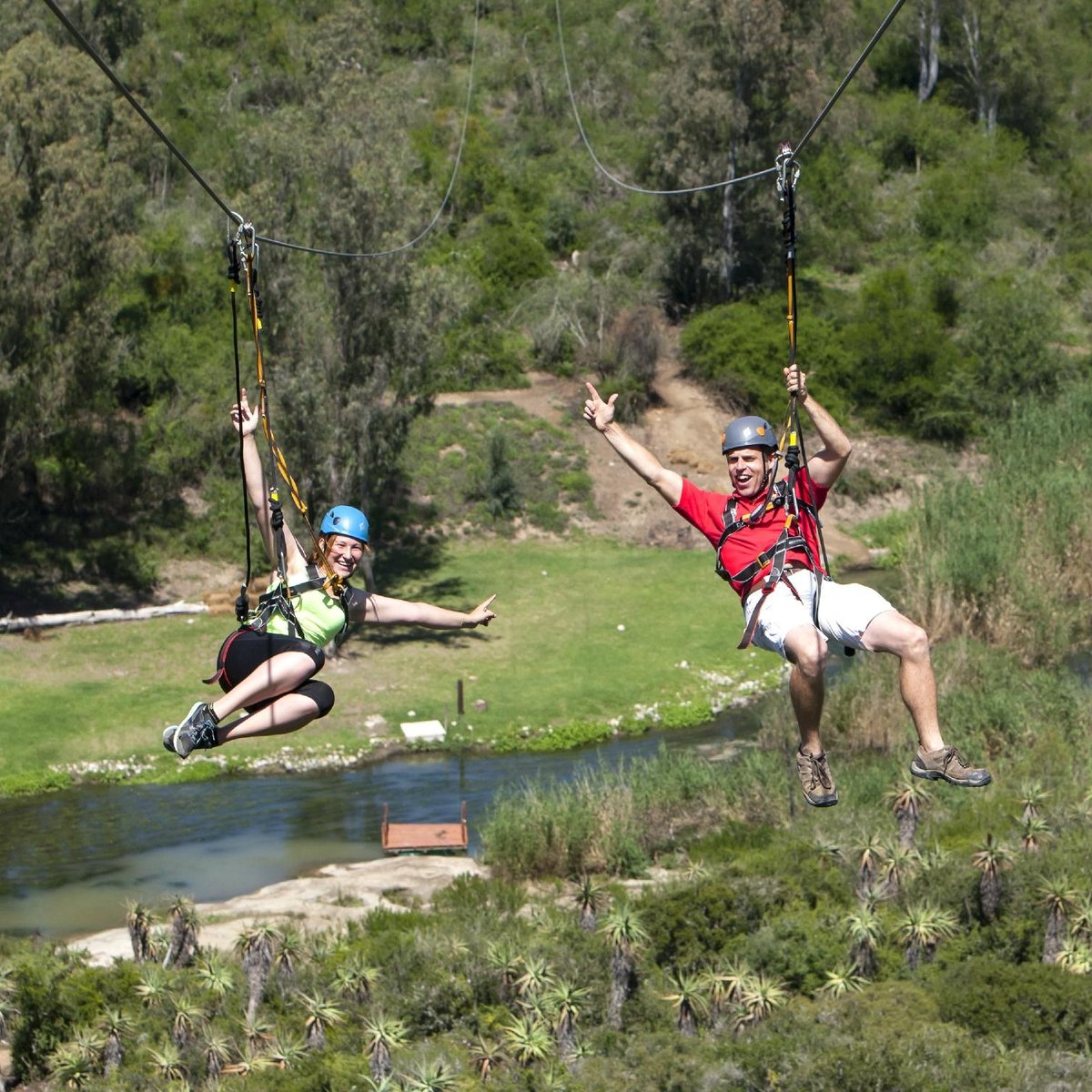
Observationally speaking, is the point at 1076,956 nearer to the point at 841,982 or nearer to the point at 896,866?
the point at 896,866

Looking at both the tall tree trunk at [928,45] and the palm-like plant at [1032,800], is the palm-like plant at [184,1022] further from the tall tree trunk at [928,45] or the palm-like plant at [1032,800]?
the tall tree trunk at [928,45]

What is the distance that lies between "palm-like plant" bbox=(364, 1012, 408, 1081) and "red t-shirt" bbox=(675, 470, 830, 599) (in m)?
7.82

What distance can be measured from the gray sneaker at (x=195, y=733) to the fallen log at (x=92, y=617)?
24.4m

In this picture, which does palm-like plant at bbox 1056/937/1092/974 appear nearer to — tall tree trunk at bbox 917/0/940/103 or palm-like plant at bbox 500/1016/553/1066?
palm-like plant at bbox 500/1016/553/1066

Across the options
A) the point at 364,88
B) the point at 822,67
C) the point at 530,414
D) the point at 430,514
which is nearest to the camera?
the point at 364,88

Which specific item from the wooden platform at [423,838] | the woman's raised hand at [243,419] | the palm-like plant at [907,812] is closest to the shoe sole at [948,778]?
the woman's raised hand at [243,419]

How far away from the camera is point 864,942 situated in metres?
17.8

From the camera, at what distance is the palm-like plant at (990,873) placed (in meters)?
18.7

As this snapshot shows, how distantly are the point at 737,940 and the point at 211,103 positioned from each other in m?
48.7

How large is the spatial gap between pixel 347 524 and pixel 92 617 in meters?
25.7

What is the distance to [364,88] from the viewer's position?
3556 cm

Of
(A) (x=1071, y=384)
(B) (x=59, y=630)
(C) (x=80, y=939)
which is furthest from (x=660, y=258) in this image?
(C) (x=80, y=939)

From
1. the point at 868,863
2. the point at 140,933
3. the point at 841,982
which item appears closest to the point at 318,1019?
the point at 140,933

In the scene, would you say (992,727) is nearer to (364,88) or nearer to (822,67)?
(364,88)
